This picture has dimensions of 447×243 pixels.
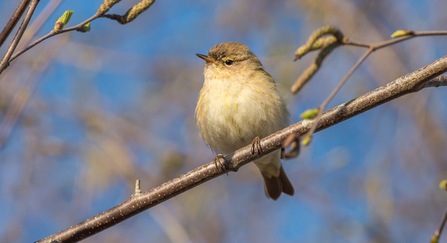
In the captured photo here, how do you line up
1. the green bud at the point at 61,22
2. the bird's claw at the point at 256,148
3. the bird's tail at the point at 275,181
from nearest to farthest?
the green bud at the point at 61,22
the bird's claw at the point at 256,148
the bird's tail at the point at 275,181

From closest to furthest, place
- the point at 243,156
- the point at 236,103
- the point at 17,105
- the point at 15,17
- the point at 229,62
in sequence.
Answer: the point at 15,17 < the point at 17,105 < the point at 243,156 < the point at 236,103 < the point at 229,62

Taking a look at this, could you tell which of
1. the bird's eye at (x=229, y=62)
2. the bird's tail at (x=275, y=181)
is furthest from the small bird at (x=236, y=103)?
the bird's tail at (x=275, y=181)

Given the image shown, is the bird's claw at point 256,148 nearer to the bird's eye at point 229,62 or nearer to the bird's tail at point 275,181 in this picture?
the bird's eye at point 229,62

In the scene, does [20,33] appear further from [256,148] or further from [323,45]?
[256,148]

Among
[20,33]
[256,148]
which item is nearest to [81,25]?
[20,33]

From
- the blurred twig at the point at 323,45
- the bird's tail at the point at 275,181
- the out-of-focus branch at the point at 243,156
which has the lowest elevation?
the bird's tail at the point at 275,181

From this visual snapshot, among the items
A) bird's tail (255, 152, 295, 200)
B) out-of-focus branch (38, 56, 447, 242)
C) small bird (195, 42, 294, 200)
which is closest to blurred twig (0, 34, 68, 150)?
out-of-focus branch (38, 56, 447, 242)

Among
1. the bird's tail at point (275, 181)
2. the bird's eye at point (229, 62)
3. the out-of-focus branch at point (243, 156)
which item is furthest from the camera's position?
the bird's tail at point (275, 181)
